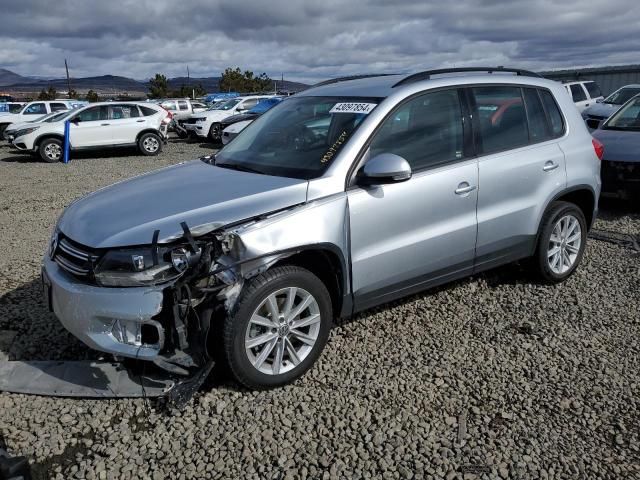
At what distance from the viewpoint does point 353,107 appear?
11.9 ft

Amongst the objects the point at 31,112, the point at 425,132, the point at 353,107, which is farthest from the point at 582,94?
the point at 31,112

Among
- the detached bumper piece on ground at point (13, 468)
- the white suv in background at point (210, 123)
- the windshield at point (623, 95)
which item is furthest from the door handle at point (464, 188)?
the white suv in background at point (210, 123)

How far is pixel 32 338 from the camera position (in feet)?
12.6

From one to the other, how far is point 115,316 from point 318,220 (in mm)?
1217

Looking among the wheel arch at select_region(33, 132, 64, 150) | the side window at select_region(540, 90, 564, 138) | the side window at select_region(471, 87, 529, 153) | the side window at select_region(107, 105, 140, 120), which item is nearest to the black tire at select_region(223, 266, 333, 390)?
the side window at select_region(471, 87, 529, 153)

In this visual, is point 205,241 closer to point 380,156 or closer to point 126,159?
point 380,156

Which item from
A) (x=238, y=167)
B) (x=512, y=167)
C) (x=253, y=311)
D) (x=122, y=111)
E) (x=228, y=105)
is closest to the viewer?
(x=253, y=311)

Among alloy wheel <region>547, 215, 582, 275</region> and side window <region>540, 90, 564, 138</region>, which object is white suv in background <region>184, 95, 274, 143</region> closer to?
side window <region>540, 90, 564, 138</region>

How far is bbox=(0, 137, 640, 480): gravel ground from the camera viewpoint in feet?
8.57

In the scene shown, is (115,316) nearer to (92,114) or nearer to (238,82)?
(92,114)

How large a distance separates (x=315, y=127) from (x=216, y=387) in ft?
6.15

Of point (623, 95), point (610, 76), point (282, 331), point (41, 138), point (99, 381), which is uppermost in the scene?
point (610, 76)

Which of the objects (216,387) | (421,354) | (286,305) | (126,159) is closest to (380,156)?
(286,305)

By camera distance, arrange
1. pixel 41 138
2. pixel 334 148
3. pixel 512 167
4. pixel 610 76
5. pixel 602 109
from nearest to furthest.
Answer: pixel 334 148 < pixel 512 167 < pixel 602 109 < pixel 41 138 < pixel 610 76
